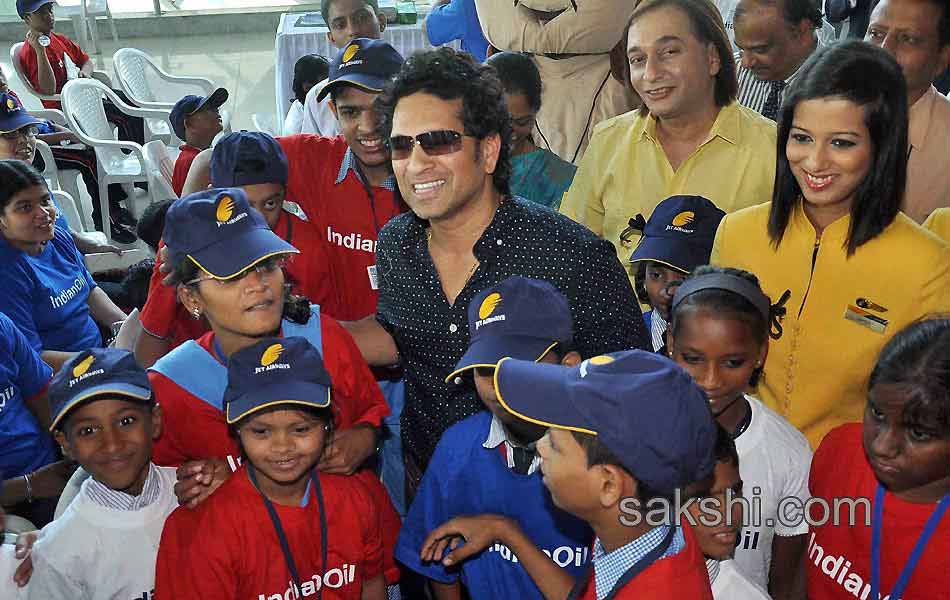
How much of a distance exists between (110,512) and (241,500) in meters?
0.36

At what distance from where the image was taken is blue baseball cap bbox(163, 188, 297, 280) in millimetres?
2289

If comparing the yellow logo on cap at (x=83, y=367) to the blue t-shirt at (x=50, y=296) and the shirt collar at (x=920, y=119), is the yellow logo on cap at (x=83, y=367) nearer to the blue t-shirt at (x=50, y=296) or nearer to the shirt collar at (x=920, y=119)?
the blue t-shirt at (x=50, y=296)

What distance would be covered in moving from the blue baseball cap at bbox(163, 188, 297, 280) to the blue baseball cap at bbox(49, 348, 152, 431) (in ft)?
0.97

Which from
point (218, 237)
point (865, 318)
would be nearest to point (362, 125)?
point (218, 237)

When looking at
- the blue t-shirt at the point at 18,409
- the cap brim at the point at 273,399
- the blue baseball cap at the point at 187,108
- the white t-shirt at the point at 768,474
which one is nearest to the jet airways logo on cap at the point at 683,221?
the white t-shirt at the point at 768,474

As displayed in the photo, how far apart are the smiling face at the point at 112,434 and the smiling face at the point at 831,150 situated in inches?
67.7

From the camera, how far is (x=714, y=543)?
6.15 feet

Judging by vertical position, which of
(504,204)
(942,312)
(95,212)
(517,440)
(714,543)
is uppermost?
(504,204)

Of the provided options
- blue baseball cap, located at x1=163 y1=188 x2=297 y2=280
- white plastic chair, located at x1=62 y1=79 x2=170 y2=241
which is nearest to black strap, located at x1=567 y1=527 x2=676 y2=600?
blue baseball cap, located at x1=163 y1=188 x2=297 y2=280

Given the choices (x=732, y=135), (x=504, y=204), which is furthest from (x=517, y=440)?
(x=732, y=135)

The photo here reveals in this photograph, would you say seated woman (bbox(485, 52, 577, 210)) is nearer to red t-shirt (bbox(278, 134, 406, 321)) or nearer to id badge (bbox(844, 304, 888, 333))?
red t-shirt (bbox(278, 134, 406, 321))

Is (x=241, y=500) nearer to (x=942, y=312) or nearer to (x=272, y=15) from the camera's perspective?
(x=942, y=312)

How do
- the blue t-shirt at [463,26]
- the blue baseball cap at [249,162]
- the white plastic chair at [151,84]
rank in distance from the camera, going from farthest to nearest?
the white plastic chair at [151,84] → the blue t-shirt at [463,26] → the blue baseball cap at [249,162]

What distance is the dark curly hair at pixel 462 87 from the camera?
2.21 m
